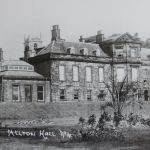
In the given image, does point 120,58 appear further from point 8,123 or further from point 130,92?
point 8,123

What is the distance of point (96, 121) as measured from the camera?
28.3 feet

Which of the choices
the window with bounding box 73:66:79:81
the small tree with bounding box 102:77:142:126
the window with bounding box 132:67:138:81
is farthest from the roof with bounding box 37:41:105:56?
the small tree with bounding box 102:77:142:126

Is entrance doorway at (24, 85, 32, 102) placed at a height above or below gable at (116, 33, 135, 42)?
below

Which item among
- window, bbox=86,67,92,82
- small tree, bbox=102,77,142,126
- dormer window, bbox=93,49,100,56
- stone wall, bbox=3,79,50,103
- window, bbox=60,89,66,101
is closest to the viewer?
small tree, bbox=102,77,142,126

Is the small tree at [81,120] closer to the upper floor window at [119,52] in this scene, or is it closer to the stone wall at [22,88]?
the stone wall at [22,88]

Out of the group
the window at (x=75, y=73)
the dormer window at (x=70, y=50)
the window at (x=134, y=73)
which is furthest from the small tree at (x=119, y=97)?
the dormer window at (x=70, y=50)

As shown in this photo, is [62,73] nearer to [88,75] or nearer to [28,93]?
[88,75]

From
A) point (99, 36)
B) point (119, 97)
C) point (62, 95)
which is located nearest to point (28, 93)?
point (62, 95)

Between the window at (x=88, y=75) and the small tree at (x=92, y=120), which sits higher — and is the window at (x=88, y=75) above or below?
→ above

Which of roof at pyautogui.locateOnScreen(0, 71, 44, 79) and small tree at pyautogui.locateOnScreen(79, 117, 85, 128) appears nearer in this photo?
small tree at pyautogui.locateOnScreen(79, 117, 85, 128)

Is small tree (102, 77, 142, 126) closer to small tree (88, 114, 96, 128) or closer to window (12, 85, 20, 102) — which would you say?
small tree (88, 114, 96, 128)

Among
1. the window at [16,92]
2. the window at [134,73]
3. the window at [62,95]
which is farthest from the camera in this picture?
the window at [62,95]

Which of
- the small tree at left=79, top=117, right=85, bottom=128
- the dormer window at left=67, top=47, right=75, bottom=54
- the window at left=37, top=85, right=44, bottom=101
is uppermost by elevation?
the dormer window at left=67, top=47, right=75, bottom=54

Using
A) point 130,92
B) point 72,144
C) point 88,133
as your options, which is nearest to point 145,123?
point 130,92
